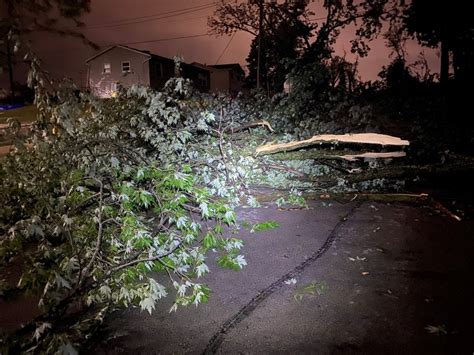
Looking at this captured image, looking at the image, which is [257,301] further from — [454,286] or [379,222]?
[379,222]

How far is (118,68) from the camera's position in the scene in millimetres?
32344

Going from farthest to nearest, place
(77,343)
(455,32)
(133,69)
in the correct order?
(133,69), (455,32), (77,343)

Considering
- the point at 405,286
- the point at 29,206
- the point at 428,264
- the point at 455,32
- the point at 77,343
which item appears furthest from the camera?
the point at 455,32

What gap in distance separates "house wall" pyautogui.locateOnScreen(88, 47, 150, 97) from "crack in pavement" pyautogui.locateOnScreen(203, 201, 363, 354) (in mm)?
28826

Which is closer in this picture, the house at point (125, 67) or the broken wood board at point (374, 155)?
the broken wood board at point (374, 155)

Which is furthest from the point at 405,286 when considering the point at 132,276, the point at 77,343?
the point at 77,343

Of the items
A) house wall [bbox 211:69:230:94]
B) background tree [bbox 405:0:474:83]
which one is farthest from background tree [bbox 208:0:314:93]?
house wall [bbox 211:69:230:94]

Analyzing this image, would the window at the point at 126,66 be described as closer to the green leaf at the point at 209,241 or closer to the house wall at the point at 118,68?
the house wall at the point at 118,68

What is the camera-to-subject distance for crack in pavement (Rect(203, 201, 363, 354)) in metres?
2.98

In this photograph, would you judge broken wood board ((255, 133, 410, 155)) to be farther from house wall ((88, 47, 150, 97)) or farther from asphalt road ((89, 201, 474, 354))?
house wall ((88, 47, 150, 97))

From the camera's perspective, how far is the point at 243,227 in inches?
210

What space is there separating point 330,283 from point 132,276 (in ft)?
6.63

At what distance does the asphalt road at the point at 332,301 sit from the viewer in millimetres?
2916

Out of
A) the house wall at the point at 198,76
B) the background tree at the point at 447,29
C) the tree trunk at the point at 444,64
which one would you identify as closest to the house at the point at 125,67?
the house wall at the point at 198,76
